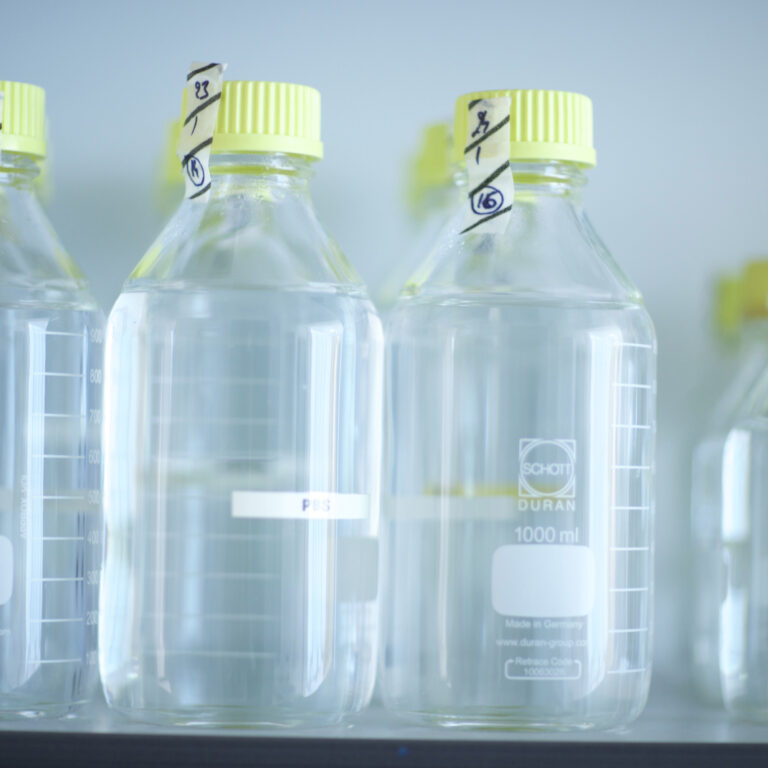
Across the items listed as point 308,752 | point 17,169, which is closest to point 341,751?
point 308,752

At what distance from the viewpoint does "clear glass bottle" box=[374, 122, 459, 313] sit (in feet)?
4.48

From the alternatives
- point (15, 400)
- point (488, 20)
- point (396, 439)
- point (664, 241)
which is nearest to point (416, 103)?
point (488, 20)

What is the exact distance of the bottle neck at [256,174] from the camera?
3.86ft

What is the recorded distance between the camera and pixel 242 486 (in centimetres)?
113

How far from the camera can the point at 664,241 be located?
1409 mm

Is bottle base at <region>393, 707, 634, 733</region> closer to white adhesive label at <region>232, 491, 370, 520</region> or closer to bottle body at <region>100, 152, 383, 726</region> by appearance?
bottle body at <region>100, 152, 383, 726</region>

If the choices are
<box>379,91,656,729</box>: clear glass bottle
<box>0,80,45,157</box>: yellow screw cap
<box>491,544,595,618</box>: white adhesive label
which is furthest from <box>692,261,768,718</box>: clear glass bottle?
<box>0,80,45,157</box>: yellow screw cap

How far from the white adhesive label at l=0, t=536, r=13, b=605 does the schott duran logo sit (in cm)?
44

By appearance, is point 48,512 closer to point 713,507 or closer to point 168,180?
point 168,180

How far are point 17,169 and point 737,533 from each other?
0.78 meters

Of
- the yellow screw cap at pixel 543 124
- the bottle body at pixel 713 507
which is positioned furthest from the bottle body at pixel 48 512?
the bottle body at pixel 713 507

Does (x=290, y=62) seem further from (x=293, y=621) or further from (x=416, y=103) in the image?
(x=293, y=621)

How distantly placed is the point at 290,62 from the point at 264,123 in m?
0.30

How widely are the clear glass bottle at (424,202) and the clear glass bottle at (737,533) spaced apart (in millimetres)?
330
